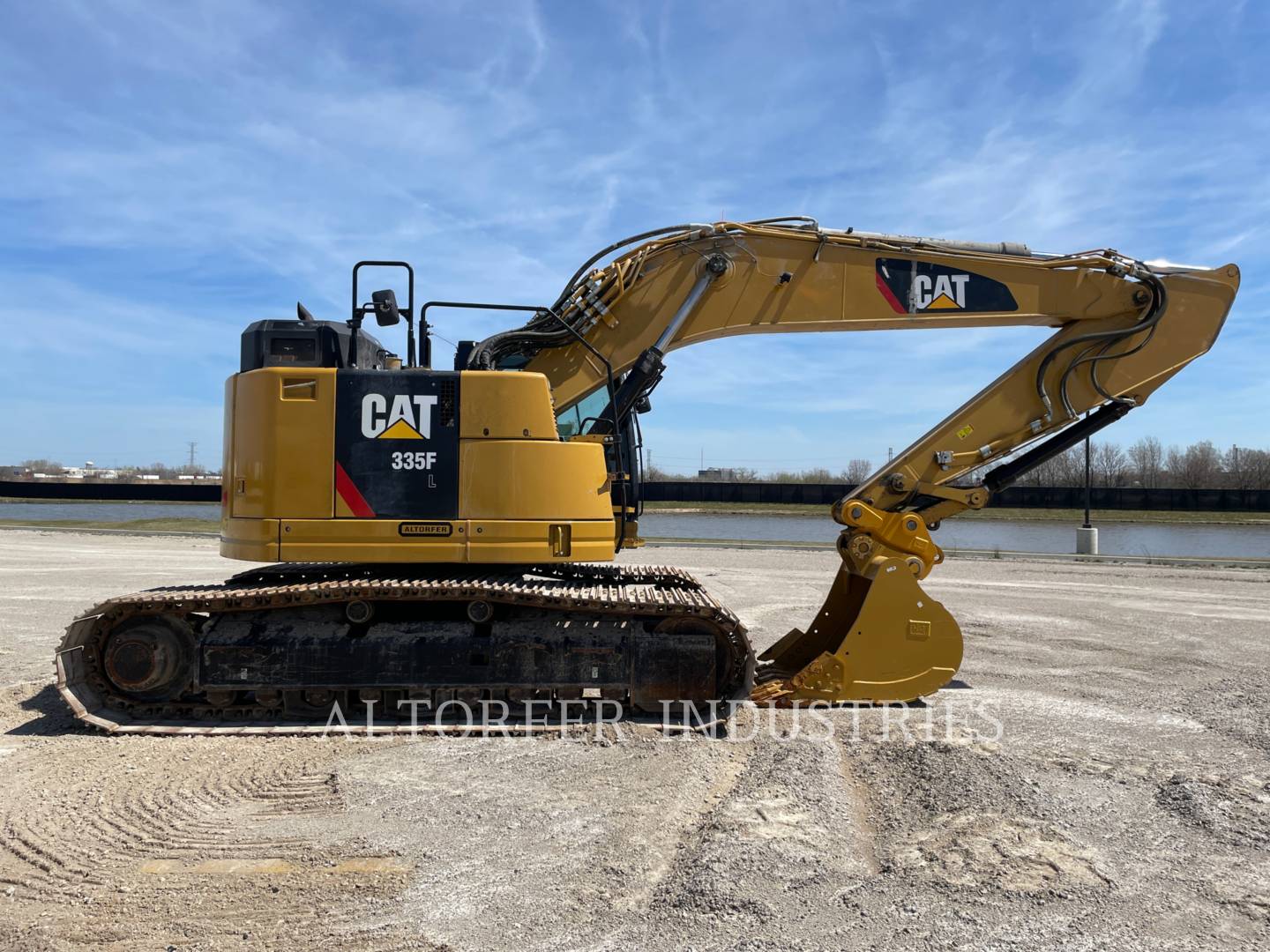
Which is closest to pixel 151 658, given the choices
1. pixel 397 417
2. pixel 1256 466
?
pixel 397 417

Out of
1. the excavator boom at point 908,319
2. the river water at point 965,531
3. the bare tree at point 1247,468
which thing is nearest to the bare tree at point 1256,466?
the bare tree at point 1247,468

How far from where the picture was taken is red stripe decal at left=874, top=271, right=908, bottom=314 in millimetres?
7984

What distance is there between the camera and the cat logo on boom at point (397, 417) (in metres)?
6.98

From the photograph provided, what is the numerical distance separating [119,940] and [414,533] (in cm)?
357

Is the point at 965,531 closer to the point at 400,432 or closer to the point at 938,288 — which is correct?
the point at 938,288

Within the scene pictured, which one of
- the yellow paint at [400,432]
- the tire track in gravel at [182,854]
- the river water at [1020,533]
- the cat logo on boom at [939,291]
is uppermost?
the cat logo on boom at [939,291]

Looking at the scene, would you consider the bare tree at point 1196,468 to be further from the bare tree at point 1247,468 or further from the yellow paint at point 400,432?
the yellow paint at point 400,432

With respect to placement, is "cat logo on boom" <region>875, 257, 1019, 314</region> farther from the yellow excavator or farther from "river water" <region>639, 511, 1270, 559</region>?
"river water" <region>639, 511, 1270, 559</region>

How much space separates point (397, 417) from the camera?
6.98m

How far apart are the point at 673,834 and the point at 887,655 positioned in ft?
10.6

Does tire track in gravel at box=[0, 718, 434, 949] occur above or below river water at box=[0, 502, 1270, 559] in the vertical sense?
below

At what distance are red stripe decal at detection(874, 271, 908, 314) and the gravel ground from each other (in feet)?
11.4

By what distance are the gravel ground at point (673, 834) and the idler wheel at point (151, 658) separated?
18.4 inches

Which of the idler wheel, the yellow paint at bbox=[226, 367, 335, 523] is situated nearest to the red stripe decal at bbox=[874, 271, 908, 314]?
the yellow paint at bbox=[226, 367, 335, 523]
